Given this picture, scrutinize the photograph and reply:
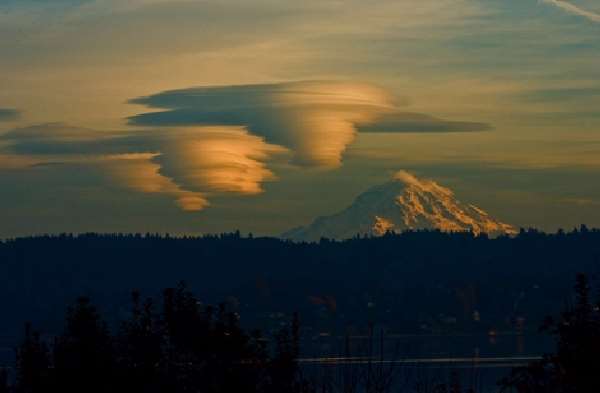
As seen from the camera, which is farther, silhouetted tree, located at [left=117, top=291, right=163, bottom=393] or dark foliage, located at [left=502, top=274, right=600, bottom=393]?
silhouetted tree, located at [left=117, top=291, right=163, bottom=393]

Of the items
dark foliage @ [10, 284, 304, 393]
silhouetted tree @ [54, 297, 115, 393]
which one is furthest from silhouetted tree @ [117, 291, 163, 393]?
silhouetted tree @ [54, 297, 115, 393]

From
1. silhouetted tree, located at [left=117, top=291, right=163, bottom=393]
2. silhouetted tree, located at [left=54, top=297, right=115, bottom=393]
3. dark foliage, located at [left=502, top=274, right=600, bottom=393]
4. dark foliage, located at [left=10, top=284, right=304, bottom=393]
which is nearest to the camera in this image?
dark foliage, located at [left=502, top=274, right=600, bottom=393]

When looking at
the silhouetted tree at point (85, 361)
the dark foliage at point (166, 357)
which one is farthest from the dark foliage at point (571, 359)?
the silhouetted tree at point (85, 361)

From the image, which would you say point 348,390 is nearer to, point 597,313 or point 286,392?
point 597,313

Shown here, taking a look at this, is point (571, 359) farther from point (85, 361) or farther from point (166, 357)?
point (166, 357)

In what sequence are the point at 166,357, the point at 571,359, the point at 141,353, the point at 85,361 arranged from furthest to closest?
the point at 166,357 → the point at 141,353 → the point at 85,361 → the point at 571,359

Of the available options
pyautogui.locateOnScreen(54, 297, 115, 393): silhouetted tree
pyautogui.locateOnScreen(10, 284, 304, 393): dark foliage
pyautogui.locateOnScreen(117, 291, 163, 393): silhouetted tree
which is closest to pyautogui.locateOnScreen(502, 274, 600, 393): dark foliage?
pyautogui.locateOnScreen(10, 284, 304, 393): dark foliage

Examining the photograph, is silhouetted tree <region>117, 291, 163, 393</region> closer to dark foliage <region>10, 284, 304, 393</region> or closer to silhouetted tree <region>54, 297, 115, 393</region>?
dark foliage <region>10, 284, 304, 393</region>

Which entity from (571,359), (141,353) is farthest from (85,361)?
(571,359)

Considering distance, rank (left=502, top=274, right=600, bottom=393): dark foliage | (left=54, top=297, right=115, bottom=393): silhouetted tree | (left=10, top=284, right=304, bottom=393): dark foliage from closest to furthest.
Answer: (left=502, top=274, right=600, bottom=393): dark foliage → (left=54, top=297, right=115, bottom=393): silhouetted tree → (left=10, top=284, right=304, bottom=393): dark foliage

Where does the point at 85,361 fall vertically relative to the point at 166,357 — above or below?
below

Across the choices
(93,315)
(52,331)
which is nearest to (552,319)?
(93,315)
